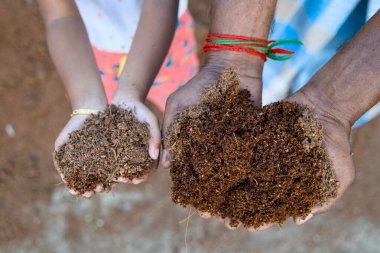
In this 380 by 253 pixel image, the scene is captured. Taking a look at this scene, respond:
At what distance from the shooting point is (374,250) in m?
2.52

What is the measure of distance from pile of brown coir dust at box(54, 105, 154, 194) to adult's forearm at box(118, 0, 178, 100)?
0.70 feet

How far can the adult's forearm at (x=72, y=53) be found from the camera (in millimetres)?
1450

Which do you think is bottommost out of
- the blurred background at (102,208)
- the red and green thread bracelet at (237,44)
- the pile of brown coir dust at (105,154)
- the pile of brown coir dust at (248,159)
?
the blurred background at (102,208)

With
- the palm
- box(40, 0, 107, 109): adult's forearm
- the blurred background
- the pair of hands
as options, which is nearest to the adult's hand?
the pair of hands

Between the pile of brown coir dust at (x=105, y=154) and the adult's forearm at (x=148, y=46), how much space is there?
0.70ft

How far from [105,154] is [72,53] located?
49 centimetres

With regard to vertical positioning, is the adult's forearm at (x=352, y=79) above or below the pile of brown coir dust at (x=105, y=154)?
above

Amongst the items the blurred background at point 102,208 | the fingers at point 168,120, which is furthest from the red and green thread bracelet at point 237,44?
the blurred background at point 102,208

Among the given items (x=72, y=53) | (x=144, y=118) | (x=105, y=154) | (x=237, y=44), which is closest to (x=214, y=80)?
(x=237, y=44)

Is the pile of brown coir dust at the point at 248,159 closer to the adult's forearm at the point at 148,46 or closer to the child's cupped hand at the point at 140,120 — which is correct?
the child's cupped hand at the point at 140,120

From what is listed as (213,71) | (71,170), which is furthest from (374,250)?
(71,170)

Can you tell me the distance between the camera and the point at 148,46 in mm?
1469

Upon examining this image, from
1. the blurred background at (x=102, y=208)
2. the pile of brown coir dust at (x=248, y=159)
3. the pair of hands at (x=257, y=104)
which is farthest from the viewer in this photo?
the blurred background at (x=102, y=208)

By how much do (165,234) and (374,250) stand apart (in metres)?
1.36
